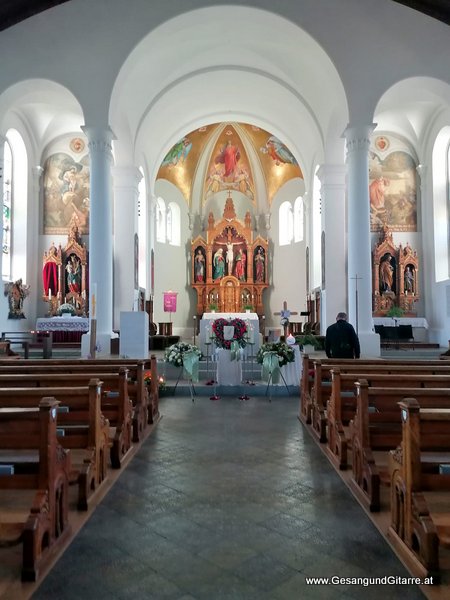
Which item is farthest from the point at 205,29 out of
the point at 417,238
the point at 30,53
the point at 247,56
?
the point at 417,238

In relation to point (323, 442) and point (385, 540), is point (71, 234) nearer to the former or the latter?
point (323, 442)

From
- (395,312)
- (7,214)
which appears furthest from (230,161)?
(395,312)

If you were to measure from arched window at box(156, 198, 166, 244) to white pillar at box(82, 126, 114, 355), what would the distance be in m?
10.9

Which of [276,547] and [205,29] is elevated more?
[205,29]

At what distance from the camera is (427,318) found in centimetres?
1686

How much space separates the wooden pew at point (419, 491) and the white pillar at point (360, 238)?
29.3 feet

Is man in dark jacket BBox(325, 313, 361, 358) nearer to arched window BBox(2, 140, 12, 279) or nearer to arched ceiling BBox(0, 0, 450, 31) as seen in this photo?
arched ceiling BBox(0, 0, 450, 31)

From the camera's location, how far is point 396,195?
17.5 m

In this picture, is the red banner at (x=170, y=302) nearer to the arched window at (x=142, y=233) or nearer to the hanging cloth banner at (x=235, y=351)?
the arched window at (x=142, y=233)

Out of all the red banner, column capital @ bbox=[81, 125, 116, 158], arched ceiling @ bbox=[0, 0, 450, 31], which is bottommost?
the red banner

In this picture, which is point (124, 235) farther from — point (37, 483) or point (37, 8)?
point (37, 483)

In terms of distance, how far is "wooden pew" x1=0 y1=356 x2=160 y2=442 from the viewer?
19.6ft

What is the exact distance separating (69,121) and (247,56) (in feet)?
20.8

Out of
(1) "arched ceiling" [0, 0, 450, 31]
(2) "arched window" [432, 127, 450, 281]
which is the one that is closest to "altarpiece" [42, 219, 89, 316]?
(1) "arched ceiling" [0, 0, 450, 31]
